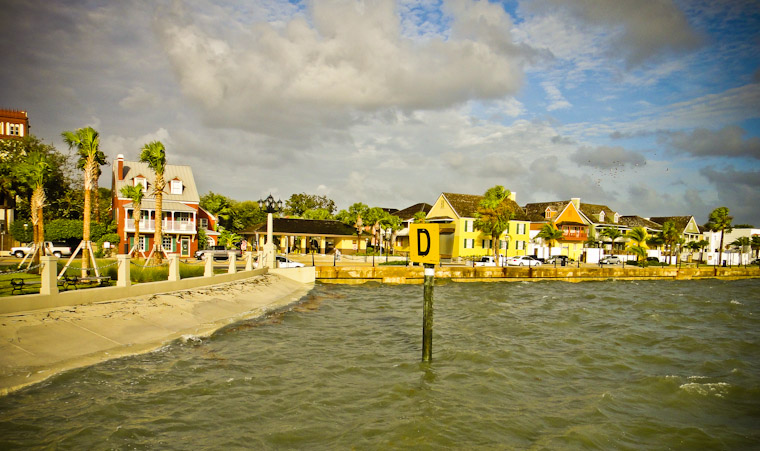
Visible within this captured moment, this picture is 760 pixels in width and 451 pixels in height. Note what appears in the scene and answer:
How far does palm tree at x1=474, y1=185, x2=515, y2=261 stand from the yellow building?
140 centimetres

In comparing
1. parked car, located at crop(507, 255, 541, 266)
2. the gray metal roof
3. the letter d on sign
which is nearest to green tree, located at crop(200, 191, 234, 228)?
the gray metal roof

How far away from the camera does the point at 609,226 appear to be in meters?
75.1

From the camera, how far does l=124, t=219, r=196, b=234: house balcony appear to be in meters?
48.1

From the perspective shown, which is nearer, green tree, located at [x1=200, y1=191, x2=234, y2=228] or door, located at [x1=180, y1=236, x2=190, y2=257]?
door, located at [x1=180, y1=236, x2=190, y2=257]

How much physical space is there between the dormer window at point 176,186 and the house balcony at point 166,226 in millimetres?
5346

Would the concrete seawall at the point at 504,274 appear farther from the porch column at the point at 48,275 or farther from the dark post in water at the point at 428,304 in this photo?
the dark post in water at the point at 428,304

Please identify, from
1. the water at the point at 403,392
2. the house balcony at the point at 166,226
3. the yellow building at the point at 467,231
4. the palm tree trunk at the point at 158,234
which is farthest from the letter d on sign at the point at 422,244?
the yellow building at the point at 467,231

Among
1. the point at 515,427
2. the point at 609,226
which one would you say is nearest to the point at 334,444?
the point at 515,427

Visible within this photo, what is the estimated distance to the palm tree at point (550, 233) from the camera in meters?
65.1

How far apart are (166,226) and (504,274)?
3711cm

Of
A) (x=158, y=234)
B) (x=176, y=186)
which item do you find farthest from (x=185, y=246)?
(x=158, y=234)

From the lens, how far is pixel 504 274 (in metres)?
45.7

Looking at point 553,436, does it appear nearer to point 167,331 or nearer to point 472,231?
point 167,331

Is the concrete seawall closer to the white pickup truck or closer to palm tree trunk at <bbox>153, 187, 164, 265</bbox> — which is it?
palm tree trunk at <bbox>153, 187, 164, 265</bbox>
